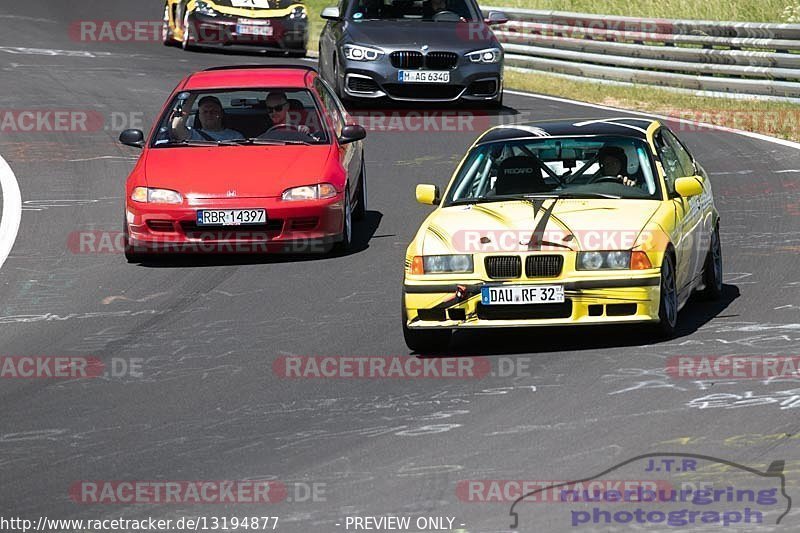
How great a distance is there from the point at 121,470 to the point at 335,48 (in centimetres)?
1598

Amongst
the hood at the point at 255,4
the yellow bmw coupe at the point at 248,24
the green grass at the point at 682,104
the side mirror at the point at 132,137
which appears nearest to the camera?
the side mirror at the point at 132,137

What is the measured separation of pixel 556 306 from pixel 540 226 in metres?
0.55

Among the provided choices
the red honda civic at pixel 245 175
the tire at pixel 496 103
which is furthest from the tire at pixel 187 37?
the red honda civic at pixel 245 175

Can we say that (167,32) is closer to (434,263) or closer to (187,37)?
(187,37)

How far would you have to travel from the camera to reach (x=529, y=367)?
33.1 feet

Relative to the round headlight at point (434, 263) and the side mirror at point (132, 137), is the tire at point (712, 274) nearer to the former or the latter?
the round headlight at point (434, 263)

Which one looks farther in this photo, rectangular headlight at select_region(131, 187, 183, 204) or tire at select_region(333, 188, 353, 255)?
tire at select_region(333, 188, 353, 255)

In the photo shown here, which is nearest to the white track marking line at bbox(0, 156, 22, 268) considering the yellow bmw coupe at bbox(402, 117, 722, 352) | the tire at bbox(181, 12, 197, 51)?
the yellow bmw coupe at bbox(402, 117, 722, 352)

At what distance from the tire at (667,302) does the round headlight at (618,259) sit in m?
0.23

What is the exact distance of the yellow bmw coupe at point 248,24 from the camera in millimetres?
30859

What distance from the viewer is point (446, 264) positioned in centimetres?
1059

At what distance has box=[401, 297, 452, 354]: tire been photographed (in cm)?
1064

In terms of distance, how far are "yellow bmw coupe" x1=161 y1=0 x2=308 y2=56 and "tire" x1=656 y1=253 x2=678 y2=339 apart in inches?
821

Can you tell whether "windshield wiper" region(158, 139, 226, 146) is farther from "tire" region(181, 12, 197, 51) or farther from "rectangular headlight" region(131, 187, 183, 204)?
"tire" region(181, 12, 197, 51)
